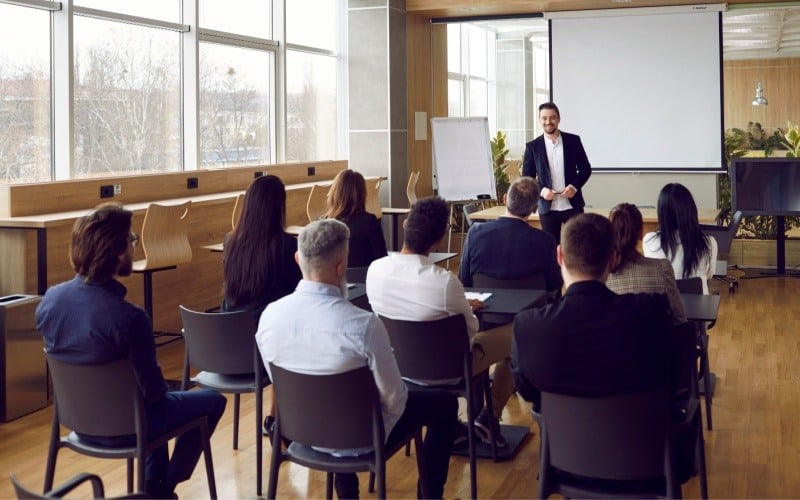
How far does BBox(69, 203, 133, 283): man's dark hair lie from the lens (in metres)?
2.95

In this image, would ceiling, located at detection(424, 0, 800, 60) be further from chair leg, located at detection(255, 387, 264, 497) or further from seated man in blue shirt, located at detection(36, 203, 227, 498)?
seated man in blue shirt, located at detection(36, 203, 227, 498)

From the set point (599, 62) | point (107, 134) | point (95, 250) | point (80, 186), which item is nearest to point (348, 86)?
point (599, 62)

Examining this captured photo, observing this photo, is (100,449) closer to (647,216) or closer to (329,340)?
(329,340)

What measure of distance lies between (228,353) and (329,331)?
1.07 metres

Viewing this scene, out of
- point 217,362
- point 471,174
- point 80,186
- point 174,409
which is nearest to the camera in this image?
point 174,409

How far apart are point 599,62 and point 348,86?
2941 millimetres

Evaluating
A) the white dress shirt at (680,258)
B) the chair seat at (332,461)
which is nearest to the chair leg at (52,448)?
the chair seat at (332,461)

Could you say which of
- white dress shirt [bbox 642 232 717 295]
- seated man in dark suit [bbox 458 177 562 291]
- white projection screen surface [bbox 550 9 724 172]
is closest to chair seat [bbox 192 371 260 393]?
seated man in dark suit [bbox 458 177 562 291]

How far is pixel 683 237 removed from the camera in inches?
176

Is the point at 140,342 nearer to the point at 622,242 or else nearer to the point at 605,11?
the point at 622,242

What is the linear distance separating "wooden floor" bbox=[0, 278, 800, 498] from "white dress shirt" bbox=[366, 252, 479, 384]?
57 centimetres

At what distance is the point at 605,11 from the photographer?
9.88m

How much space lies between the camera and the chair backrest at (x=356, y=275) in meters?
4.55

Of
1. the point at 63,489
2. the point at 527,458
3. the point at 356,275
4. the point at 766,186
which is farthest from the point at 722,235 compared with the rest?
the point at 63,489
